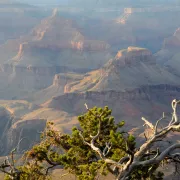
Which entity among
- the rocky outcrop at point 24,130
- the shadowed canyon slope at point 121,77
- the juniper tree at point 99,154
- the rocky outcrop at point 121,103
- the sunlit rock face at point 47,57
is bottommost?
the juniper tree at point 99,154

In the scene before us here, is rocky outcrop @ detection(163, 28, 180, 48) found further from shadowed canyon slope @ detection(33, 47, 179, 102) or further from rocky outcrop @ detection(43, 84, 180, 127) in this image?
rocky outcrop @ detection(43, 84, 180, 127)

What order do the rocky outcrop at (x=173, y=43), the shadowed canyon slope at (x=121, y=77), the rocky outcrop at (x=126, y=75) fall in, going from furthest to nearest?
1. the rocky outcrop at (x=173, y=43)
2. the shadowed canyon slope at (x=121, y=77)
3. the rocky outcrop at (x=126, y=75)

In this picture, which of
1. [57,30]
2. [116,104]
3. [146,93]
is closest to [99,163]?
[116,104]

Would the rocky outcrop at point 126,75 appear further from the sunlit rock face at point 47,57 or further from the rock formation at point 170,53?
the rock formation at point 170,53

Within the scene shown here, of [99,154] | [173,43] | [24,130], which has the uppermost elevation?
[173,43]

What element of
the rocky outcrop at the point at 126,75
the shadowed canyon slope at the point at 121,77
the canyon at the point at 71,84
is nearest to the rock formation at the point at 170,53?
the canyon at the point at 71,84

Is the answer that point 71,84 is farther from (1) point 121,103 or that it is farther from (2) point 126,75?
(1) point 121,103

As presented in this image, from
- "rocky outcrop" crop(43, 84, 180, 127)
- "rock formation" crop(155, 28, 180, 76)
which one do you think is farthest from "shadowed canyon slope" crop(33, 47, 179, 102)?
"rock formation" crop(155, 28, 180, 76)

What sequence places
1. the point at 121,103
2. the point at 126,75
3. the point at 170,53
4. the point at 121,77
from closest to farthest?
1. the point at 121,103
2. the point at 121,77
3. the point at 126,75
4. the point at 170,53

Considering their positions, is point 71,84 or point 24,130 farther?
point 71,84

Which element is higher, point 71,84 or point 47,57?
point 47,57

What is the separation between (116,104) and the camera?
79500mm

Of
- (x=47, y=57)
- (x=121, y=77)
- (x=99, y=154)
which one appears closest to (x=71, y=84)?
(x=121, y=77)

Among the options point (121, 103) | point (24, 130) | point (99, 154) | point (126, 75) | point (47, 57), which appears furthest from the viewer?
point (47, 57)
